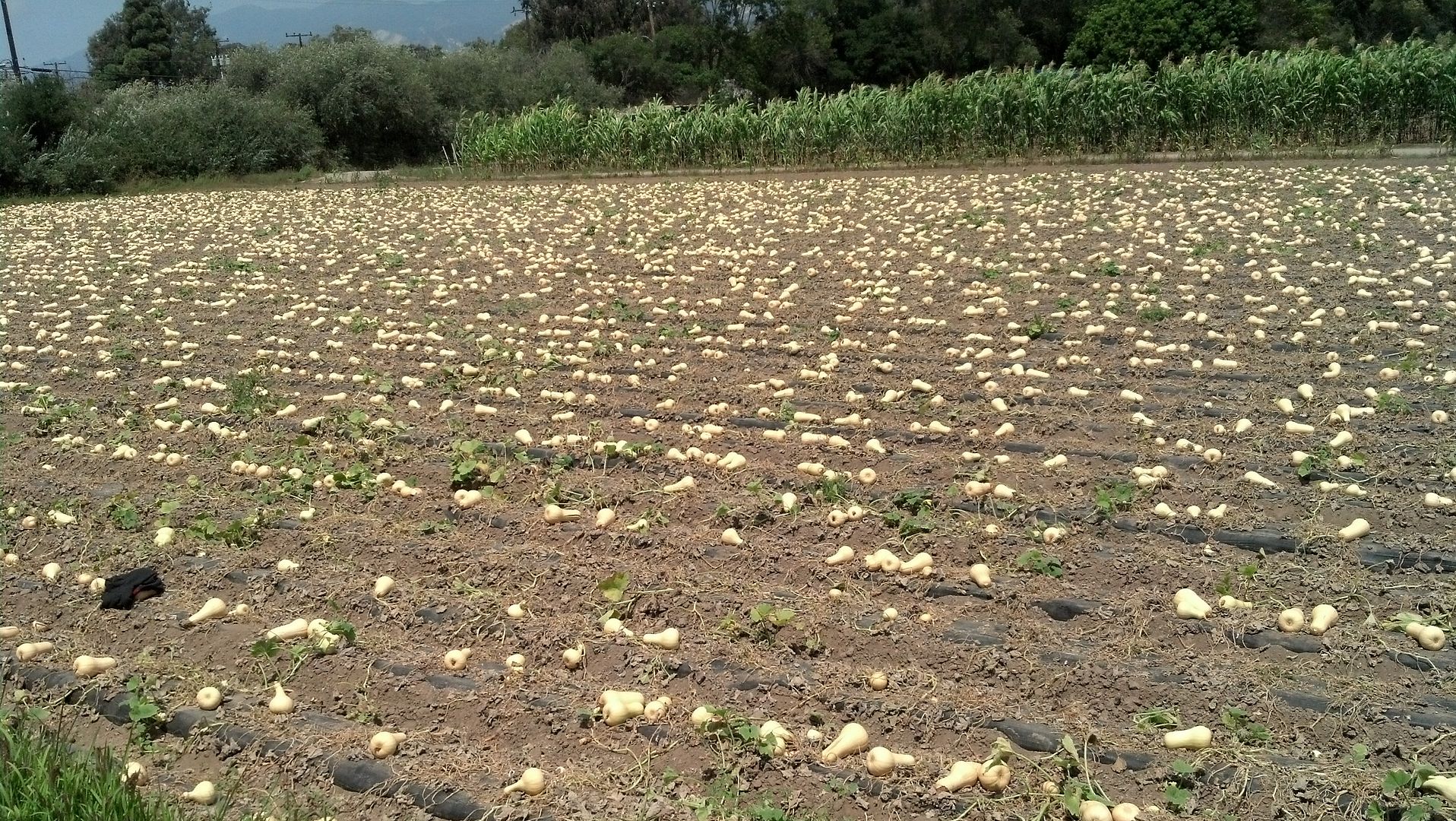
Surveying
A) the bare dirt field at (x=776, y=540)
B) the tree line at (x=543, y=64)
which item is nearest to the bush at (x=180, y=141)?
the tree line at (x=543, y=64)

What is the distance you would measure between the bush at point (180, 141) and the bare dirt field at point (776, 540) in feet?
54.2

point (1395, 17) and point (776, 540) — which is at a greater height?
point (1395, 17)

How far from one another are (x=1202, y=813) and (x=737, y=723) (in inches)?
48.1

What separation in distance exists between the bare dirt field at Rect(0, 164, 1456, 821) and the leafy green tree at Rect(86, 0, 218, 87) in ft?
174

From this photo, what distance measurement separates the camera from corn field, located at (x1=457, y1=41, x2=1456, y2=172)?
1582 centimetres

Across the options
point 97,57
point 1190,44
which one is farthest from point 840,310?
point 97,57

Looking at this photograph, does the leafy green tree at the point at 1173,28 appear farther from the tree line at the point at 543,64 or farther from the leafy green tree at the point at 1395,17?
the leafy green tree at the point at 1395,17

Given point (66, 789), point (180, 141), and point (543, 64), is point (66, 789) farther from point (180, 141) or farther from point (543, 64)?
point (543, 64)

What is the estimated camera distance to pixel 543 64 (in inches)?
1538

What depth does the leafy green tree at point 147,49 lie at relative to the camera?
5256 centimetres

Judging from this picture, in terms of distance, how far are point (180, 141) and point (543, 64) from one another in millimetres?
17837

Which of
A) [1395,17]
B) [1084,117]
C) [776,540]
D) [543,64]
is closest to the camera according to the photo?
[776,540]

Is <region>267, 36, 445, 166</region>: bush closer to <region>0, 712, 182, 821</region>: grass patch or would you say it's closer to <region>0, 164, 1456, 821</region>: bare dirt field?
<region>0, 164, 1456, 821</region>: bare dirt field

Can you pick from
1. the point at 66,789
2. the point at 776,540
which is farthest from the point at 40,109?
the point at 66,789
